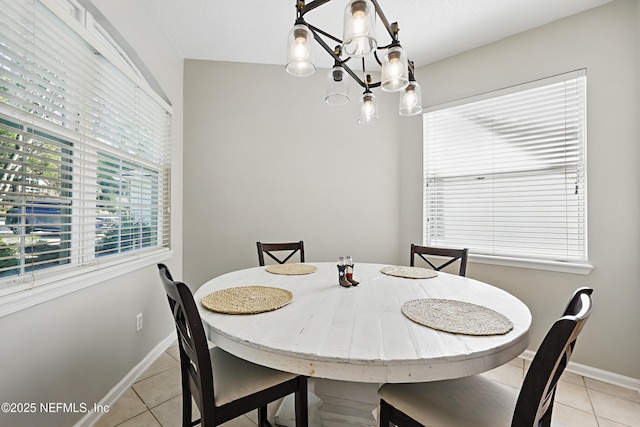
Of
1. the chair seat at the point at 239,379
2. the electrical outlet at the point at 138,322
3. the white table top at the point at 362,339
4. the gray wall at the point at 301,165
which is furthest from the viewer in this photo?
the gray wall at the point at 301,165

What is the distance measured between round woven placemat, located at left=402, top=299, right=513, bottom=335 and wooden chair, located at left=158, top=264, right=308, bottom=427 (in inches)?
21.9

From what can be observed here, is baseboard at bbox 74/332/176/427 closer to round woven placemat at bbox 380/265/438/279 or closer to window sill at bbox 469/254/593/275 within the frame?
round woven placemat at bbox 380/265/438/279

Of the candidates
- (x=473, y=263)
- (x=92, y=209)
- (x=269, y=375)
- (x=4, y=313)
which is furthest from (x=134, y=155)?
(x=473, y=263)

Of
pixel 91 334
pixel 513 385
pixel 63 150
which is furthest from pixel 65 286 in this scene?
pixel 513 385

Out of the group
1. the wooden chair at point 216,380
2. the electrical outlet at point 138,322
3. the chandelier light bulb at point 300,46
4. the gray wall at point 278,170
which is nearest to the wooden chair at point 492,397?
the wooden chair at point 216,380

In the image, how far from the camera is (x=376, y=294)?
1.42m

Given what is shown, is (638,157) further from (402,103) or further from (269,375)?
(269,375)

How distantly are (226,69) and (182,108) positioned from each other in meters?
0.59

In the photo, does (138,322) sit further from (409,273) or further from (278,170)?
(409,273)

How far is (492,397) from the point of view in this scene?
1019 mm

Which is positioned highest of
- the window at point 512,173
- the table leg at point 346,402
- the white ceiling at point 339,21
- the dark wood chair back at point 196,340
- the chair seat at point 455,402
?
the white ceiling at point 339,21

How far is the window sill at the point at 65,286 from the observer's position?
3.63ft

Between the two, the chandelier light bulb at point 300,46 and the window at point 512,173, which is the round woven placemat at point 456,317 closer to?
the chandelier light bulb at point 300,46

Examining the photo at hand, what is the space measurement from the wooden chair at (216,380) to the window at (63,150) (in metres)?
0.67
